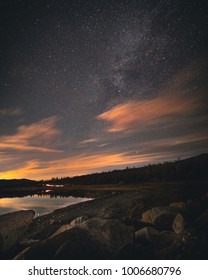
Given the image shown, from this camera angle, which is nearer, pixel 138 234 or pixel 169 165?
pixel 138 234

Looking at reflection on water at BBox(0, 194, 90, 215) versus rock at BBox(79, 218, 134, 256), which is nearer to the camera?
rock at BBox(79, 218, 134, 256)

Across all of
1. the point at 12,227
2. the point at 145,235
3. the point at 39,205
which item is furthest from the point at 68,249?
the point at 39,205

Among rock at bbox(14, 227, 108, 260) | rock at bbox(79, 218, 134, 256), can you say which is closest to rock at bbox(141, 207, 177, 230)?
rock at bbox(79, 218, 134, 256)

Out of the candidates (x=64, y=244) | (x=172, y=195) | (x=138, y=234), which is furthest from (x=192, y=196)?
(x=64, y=244)

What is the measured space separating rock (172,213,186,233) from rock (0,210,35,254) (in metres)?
4.52

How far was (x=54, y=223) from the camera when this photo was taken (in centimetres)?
993

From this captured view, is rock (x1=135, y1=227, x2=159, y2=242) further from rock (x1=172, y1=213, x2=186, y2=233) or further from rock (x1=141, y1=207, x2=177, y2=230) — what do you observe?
rock (x1=141, y1=207, x2=177, y2=230)

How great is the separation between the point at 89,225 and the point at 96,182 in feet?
67.5

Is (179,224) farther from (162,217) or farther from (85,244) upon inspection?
(85,244)

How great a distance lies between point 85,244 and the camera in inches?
233

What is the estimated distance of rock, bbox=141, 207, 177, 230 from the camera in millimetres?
7289

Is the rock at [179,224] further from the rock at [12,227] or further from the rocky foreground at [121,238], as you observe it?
the rock at [12,227]

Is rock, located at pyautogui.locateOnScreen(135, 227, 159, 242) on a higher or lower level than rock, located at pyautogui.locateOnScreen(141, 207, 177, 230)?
lower
